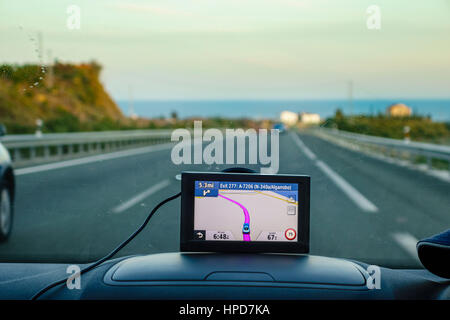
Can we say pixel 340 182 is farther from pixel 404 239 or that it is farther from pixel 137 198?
pixel 137 198

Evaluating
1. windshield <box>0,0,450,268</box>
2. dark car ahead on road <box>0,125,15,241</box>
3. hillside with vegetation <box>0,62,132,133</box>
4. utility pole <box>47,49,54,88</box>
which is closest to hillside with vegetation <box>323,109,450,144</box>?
windshield <box>0,0,450,268</box>

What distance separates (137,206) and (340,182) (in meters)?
1.57

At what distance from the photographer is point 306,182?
2285mm

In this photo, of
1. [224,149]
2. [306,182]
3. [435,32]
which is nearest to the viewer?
[306,182]

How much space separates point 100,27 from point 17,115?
155cm

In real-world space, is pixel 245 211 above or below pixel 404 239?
above

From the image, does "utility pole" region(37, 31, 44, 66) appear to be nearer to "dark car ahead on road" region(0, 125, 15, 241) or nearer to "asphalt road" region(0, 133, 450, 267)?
"asphalt road" region(0, 133, 450, 267)

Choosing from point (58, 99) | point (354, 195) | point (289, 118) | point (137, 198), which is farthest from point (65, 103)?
point (354, 195)

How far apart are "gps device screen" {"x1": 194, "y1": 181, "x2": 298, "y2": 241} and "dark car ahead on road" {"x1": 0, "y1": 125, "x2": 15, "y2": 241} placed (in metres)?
2.03

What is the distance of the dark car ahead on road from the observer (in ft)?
12.8

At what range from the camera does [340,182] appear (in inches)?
154

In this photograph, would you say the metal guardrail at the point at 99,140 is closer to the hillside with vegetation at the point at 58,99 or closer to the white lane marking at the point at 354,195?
the hillside with vegetation at the point at 58,99
